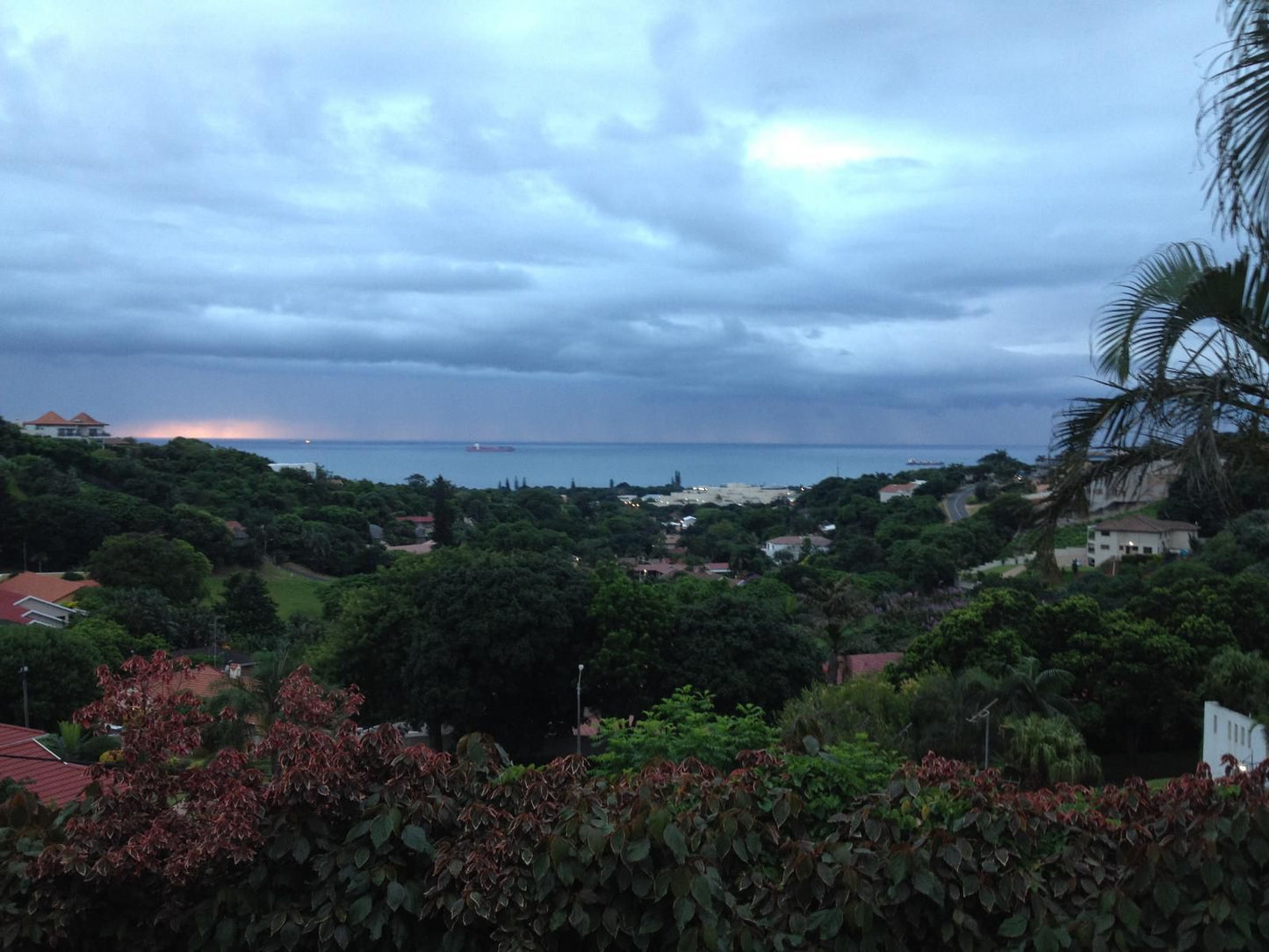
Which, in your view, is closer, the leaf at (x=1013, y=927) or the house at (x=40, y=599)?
the leaf at (x=1013, y=927)

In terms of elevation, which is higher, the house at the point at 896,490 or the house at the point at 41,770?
the house at the point at 896,490

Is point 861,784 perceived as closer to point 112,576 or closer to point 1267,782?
point 1267,782

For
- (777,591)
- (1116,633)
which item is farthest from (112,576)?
(1116,633)

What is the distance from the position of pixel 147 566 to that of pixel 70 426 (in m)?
69.6

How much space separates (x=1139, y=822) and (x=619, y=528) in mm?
71062

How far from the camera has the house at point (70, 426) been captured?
92.6 metres

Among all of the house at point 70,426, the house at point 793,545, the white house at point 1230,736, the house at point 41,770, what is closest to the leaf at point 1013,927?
the house at point 41,770

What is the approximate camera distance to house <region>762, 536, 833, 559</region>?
61809 mm

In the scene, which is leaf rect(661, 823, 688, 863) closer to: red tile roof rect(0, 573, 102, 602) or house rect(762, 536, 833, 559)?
red tile roof rect(0, 573, 102, 602)

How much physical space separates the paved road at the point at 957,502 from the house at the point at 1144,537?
2097cm

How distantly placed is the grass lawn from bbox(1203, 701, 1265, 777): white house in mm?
34177

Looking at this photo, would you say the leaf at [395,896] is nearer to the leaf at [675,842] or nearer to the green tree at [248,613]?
the leaf at [675,842]

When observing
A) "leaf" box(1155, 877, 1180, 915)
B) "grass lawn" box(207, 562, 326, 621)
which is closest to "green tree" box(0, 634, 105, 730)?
"grass lawn" box(207, 562, 326, 621)

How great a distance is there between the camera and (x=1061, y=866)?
8.20ft
